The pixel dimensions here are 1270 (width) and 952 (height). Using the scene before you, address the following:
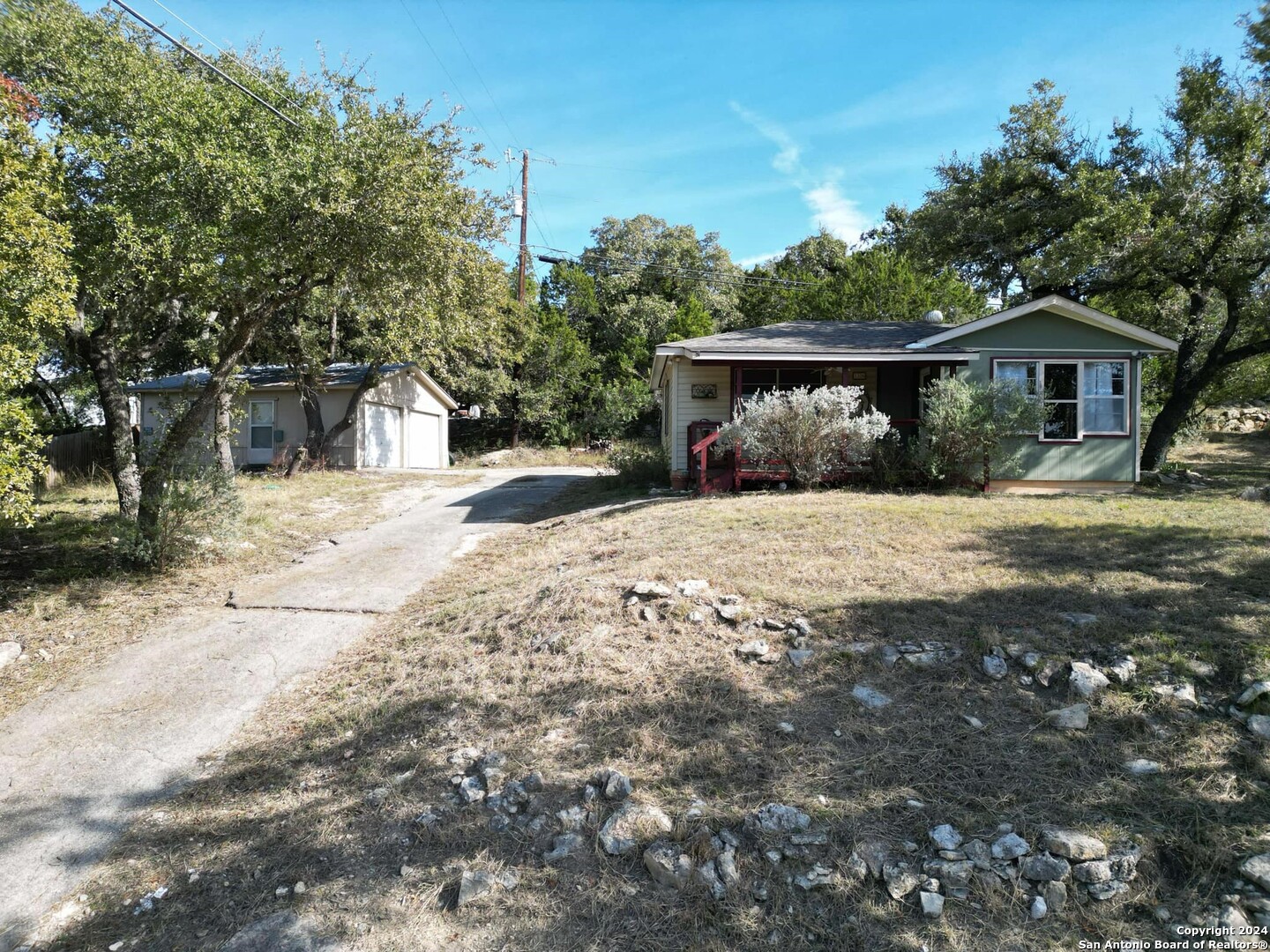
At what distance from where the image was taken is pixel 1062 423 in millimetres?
12445

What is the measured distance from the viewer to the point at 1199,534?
23.7 ft

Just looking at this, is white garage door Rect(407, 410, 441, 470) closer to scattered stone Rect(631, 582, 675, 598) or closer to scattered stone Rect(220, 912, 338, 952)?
scattered stone Rect(631, 582, 675, 598)

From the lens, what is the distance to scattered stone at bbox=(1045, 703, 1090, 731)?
12.4 ft

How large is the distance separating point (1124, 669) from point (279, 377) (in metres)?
22.6

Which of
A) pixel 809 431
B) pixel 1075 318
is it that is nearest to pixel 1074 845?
pixel 809 431

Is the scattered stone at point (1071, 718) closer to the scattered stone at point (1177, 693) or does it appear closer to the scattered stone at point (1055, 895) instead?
the scattered stone at point (1177, 693)

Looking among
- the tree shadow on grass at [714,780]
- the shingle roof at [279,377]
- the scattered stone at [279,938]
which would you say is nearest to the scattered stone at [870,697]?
the tree shadow on grass at [714,780]

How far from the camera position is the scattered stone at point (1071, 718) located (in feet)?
12.4

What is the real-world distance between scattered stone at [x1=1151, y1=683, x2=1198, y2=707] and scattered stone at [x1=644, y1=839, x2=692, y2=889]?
282 cm

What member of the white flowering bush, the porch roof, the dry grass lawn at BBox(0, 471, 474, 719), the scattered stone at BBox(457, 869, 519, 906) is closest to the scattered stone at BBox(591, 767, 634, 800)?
the scattered stone at BBox(457, 869, 519, 906)

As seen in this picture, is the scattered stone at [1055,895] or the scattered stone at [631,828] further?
the scattered stone at [631,828]

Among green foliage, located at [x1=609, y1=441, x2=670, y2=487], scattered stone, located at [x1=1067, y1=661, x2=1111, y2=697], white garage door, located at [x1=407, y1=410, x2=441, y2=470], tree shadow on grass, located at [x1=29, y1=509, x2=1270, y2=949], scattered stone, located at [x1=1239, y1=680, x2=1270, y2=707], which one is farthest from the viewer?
white garage door, located at [x1=407, y1=410, x2=441, y2=470]

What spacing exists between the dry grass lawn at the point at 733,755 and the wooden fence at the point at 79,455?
14.8 m

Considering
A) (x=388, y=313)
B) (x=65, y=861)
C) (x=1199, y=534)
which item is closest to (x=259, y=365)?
(x=388, y=313)
